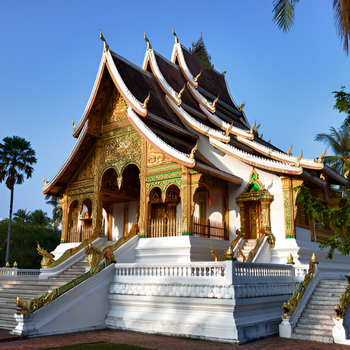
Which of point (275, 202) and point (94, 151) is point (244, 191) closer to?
point (275, 202)

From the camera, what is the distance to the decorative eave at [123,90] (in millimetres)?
12766

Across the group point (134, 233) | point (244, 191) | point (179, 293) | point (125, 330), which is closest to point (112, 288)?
point (125, 330)

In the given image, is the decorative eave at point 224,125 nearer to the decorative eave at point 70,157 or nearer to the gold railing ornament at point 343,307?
the decorative eave at point 70,157

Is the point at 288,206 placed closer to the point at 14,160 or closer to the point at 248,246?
the point at 248,246

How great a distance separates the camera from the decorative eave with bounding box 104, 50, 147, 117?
12.8 meters

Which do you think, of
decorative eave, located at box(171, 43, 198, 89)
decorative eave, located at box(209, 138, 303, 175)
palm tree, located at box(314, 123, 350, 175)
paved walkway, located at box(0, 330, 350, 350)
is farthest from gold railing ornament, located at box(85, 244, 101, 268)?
palm tree, located at box(314, 123, 350, 175)

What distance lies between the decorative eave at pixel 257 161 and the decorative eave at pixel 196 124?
210mm

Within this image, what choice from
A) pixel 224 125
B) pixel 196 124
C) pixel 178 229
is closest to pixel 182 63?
pixel 224 125

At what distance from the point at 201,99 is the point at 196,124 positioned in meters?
2.21

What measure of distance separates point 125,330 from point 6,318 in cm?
278

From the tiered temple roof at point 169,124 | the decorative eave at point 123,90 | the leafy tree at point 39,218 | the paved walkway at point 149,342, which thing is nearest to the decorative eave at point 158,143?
the tiered temple roof at point 169,124

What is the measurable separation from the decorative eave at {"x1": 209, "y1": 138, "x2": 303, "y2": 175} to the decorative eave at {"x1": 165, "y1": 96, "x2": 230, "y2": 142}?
0.21m

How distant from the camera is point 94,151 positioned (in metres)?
14.5

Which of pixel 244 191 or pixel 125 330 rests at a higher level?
pixel 244 191
